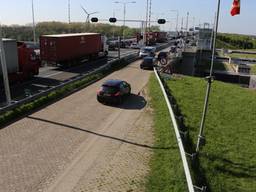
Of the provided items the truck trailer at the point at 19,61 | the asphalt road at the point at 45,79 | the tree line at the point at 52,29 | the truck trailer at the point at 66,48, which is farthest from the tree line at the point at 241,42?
the truck trailer at the point at 19,61

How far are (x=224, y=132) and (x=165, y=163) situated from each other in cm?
785

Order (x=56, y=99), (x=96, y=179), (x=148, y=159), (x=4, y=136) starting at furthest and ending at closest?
(x=56, y=99)
(x=4, y=136)
(x=148, y=159)
(x=96, y=179)

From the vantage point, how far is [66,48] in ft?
115

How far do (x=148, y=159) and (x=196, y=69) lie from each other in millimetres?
53928

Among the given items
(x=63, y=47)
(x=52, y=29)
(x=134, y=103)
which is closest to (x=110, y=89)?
(x=134, y=103)

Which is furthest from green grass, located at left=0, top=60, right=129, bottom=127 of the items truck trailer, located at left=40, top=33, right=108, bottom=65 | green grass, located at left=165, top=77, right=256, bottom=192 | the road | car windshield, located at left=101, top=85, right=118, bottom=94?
green grass, located at left=165, top=77, right=256, bottom=192

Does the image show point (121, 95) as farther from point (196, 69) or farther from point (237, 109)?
point (196, 69)

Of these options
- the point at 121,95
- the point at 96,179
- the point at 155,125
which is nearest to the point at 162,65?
the point at 121,95

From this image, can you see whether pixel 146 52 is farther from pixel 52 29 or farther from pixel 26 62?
pixel 52 29

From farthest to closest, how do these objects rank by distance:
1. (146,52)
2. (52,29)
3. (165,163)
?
(52,29)
(146,52)
(165,163)

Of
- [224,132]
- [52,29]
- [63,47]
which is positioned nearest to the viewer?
[224,132]

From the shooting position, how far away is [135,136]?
15.6m

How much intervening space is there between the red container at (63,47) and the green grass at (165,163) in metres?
18.2

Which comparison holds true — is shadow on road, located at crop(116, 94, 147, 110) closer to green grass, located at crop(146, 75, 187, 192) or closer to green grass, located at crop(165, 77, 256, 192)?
green grass, located at crop(146, 75, 187, 192)
